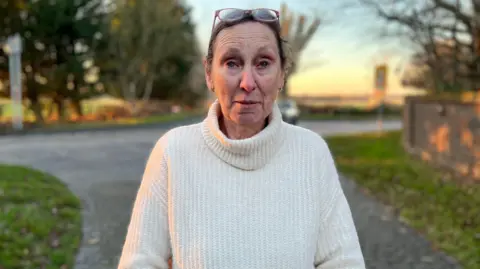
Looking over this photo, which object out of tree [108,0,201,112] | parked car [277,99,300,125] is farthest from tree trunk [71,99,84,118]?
parked car [277,99,300,125]

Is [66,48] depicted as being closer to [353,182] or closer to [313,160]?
[353,182]

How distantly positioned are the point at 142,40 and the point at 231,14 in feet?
99.7

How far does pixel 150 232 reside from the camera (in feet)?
5.60

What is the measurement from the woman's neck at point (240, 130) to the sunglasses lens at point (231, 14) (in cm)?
36

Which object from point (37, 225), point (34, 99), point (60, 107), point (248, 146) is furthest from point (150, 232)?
point (60, 107)

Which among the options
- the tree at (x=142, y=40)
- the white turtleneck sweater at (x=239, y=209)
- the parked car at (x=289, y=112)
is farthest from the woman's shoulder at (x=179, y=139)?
the tree at (x=142, y=40)

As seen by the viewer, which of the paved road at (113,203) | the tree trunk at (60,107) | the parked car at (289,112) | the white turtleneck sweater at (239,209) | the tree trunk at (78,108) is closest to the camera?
the white turtleneck sweater at (239,209)

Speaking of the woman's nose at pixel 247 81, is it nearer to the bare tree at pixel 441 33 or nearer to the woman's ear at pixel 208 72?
the woman's ear at pixel 208 72

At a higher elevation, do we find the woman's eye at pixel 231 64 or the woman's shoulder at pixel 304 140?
the woman's eye at pixel 231 64

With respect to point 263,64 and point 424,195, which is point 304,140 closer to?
point 263,64

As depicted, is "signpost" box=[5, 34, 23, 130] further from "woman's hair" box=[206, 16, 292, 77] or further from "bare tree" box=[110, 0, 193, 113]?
"woman's hair" box=[206, 16, 292, 77]

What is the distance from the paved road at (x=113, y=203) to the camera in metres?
5.24

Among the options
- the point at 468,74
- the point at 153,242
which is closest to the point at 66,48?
the point at 468,74

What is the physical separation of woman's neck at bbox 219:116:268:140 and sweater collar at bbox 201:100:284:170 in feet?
0.12
